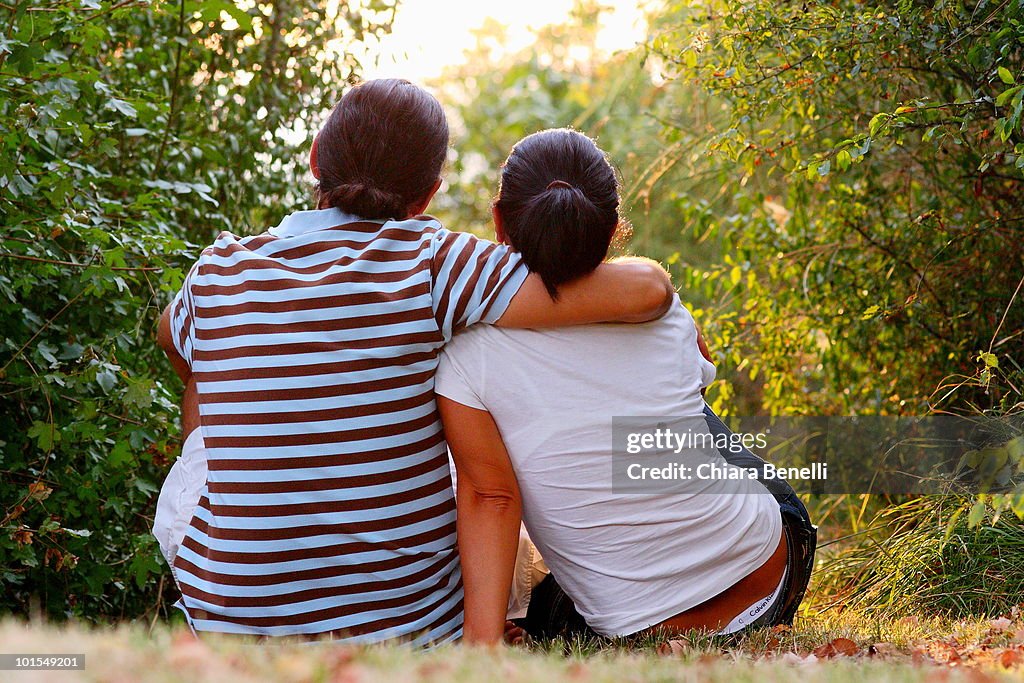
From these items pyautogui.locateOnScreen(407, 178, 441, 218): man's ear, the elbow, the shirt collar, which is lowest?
the elbow

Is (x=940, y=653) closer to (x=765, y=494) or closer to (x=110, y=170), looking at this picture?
(x=765, y=494)

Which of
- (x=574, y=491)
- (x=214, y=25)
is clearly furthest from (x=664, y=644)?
(x=214, y=25)

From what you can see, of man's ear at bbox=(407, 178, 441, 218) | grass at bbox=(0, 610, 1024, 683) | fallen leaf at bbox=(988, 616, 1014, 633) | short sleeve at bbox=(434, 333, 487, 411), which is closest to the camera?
grass at bbox=(0, 610, 1024, 683)

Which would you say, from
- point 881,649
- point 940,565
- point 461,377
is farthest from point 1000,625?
point 461,377

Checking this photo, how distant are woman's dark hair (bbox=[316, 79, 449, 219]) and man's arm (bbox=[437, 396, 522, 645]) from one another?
0.42 m

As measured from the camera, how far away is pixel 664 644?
196 centimetres

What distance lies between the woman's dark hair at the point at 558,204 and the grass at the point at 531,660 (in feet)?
2.30

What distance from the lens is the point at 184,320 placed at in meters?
2.02

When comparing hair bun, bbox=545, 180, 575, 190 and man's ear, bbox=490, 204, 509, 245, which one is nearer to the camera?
hair bun, bbox=545, 180, 575, 190

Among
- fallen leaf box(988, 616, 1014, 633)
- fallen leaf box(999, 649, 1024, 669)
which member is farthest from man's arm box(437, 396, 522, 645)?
fallen leaf box(988, 616, 1014, 633)

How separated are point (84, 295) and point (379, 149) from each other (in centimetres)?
101

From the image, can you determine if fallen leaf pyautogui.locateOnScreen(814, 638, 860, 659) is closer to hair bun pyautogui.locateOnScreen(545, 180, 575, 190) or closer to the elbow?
the elbow

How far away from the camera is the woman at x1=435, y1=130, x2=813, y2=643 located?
76.7 inches
